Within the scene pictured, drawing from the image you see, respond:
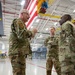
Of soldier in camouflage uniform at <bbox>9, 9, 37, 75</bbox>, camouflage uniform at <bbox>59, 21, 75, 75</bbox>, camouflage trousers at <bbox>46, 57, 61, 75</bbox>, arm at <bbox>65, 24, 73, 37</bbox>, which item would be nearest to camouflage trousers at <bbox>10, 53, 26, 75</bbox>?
soldier in camouflage uniform at <bbox>9, 9, 37, 75</bbox>

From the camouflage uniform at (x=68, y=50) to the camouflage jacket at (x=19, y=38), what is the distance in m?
0.56

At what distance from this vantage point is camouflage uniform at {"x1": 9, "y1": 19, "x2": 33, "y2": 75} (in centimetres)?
233

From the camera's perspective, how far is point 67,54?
215 centimetres

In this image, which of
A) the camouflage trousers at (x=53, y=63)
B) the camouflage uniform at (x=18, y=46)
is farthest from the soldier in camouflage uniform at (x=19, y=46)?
the camouflage trousers at (x=53, y=63)

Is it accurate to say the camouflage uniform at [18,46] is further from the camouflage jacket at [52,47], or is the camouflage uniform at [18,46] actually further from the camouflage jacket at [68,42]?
the camouflage jacket at [52,47]

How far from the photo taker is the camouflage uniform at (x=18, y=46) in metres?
2.33

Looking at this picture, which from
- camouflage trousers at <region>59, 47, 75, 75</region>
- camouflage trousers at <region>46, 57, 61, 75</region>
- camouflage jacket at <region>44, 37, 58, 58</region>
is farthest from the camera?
camouflage jacket at <region>44, 37, 58, 58</region>

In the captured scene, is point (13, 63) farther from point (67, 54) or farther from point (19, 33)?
point (67, 54)

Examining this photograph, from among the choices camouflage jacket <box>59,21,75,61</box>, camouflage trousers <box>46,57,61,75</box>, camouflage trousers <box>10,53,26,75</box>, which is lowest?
camouflage trousers <box>46,57,61,75</box>

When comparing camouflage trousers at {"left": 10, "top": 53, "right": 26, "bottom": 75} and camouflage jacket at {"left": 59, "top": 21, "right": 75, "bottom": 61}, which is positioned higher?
camouflage jacket at {"left": 59, "top": 21, "right": 75, "bottom": 61}

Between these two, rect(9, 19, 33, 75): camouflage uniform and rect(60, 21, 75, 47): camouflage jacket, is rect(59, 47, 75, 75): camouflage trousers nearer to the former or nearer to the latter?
rect(60, 21, 75, 47): camouflage jacket

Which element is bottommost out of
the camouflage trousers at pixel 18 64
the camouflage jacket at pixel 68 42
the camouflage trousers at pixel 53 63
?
the camouflage trousers at pixel 53 63

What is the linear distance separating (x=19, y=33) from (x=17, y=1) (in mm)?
8836

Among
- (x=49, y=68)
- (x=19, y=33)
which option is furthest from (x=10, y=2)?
(x=19, y=33)
